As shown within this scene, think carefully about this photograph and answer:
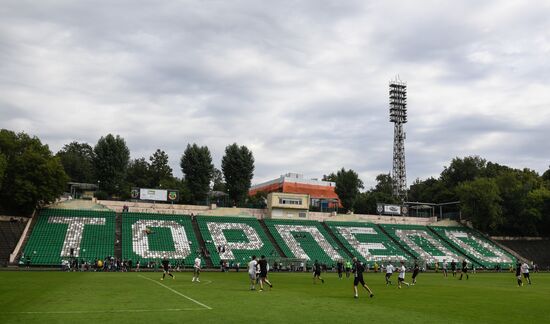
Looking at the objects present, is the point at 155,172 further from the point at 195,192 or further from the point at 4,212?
the point at 4,212

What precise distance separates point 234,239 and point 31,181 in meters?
29.7

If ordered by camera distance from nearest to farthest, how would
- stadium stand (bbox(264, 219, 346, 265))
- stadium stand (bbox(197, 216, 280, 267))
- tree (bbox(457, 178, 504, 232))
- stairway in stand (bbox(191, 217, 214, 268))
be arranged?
stairway in stand (bbox(191, 217, 214, 268)), stadium stand (bbox(197, 216, 280, 267)), stadium stand (bbox(264, 219, 346, 265)), tree (bbox(457, 178, 504, 232))

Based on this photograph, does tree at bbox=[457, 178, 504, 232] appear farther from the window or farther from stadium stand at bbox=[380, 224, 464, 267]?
the window

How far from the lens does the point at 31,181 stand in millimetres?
65562

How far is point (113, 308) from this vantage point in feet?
62.3

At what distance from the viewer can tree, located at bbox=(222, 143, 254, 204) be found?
95.9 meters

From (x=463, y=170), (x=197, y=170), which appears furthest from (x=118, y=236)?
(x=463, y=170)

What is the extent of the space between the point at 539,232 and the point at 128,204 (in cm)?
8278

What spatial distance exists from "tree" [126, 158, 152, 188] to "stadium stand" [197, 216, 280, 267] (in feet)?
149

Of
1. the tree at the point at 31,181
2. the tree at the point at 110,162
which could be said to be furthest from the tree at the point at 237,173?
the tree at the point at 31,181

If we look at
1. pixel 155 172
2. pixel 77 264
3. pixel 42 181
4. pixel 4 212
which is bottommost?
pixel 77 264

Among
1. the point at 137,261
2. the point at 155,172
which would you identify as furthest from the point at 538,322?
the point at 155,172

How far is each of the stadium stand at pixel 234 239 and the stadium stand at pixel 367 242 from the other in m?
14.2

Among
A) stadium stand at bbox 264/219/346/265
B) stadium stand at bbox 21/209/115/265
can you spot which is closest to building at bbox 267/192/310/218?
stadium stand at bbox 264/219/346/265
